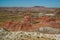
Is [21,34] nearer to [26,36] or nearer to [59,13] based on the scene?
[26,36]

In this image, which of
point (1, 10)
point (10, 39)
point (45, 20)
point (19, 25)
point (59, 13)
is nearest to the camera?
point (10, 39)

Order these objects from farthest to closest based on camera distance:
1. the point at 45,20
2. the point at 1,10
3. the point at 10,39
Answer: the point at 1,10
the point at 45,20
the point at 10,39

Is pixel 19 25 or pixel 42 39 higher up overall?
pixel 42 39

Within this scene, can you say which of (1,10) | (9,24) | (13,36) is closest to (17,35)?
(13,36)

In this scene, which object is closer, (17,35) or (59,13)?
(17,35)

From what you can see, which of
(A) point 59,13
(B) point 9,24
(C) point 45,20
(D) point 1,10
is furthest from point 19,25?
(D) point 1,10

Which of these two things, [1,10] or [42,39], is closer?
[42,39]

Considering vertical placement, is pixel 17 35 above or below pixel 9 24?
above

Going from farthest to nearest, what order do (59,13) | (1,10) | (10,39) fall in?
(1,10)
(59,13)
(10,39)

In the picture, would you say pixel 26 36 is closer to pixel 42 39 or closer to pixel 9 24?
pixel 42 39
